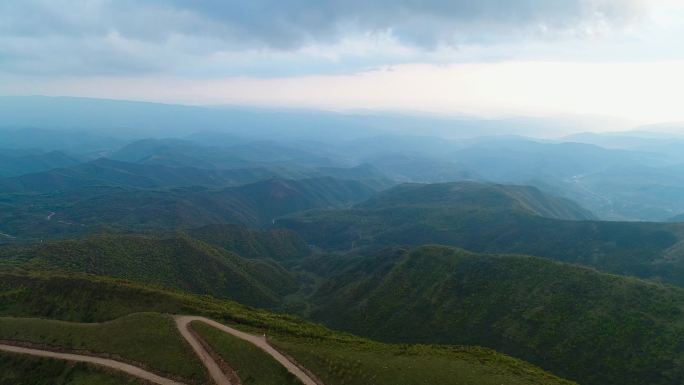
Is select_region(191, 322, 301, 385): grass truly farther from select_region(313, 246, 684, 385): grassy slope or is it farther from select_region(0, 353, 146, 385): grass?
select_region(313, 246, 684, 385): grassy slope

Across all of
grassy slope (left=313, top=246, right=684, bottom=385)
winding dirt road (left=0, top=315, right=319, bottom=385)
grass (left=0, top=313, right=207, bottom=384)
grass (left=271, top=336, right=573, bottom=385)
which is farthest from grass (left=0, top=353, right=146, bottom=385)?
grassy slope (left=313, top=246, right=684, bottom=385)

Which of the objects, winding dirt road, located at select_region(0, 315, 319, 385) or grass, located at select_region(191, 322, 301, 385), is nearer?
winding dirt road, located at select_region(0, 315, 319, 385)

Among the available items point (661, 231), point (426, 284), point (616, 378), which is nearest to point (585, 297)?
point (616, 378)

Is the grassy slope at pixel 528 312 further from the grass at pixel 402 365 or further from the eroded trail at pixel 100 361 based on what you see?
the eroded trail at pixel 100 361

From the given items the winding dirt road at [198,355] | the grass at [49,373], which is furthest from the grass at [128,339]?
the grass at [49,373]

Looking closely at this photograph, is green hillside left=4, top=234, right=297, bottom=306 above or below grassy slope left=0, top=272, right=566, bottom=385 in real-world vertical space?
below

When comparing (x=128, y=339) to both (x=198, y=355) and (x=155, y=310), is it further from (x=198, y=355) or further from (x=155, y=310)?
(x=155, y=310)

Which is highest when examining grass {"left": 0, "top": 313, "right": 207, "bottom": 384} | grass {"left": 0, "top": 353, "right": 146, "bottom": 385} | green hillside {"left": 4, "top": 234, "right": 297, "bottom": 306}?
grass {"left": 0, "top": 313, "right": 207, "bottom": 384}

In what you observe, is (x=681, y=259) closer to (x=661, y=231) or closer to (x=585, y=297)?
(x=661, y=231)
